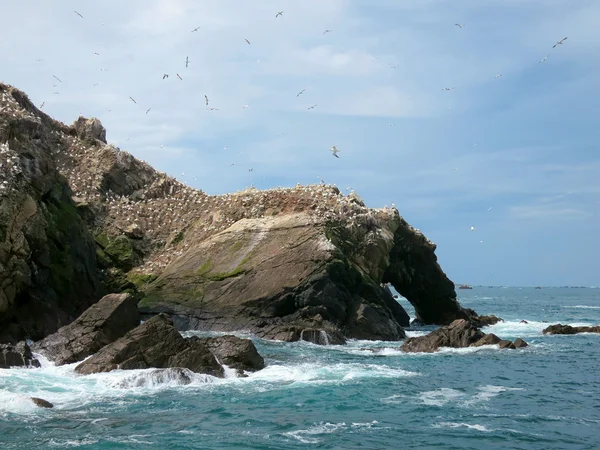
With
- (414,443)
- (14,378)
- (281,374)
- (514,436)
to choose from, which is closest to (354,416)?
(414,443)

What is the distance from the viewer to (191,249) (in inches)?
1858

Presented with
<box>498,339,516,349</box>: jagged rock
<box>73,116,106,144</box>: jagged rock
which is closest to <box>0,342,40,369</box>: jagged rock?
<box>498,339,516,349</box>: jagged rock

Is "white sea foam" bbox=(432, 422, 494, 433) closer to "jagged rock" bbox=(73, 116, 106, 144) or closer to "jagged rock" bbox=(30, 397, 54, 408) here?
"jagged rock" bbox=(30, 397, 54, 408)

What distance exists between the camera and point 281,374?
2623 cm

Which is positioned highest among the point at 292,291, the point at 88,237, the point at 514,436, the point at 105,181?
the point at 105,181

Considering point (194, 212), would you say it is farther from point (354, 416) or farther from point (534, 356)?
point (354, 416)

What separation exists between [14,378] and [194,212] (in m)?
30.5

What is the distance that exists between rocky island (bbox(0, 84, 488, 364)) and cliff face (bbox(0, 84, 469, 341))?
89 mm

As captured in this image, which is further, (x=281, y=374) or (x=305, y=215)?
(x=305, y=215)

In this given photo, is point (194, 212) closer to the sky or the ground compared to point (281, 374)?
closer to the sky

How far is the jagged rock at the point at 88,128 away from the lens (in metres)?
58.4

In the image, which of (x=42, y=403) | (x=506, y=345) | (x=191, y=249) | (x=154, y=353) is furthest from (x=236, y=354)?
(x=191, y=249)

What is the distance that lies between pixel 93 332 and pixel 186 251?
19.5 meters

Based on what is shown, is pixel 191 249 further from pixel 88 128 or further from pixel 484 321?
pixel 484 321
